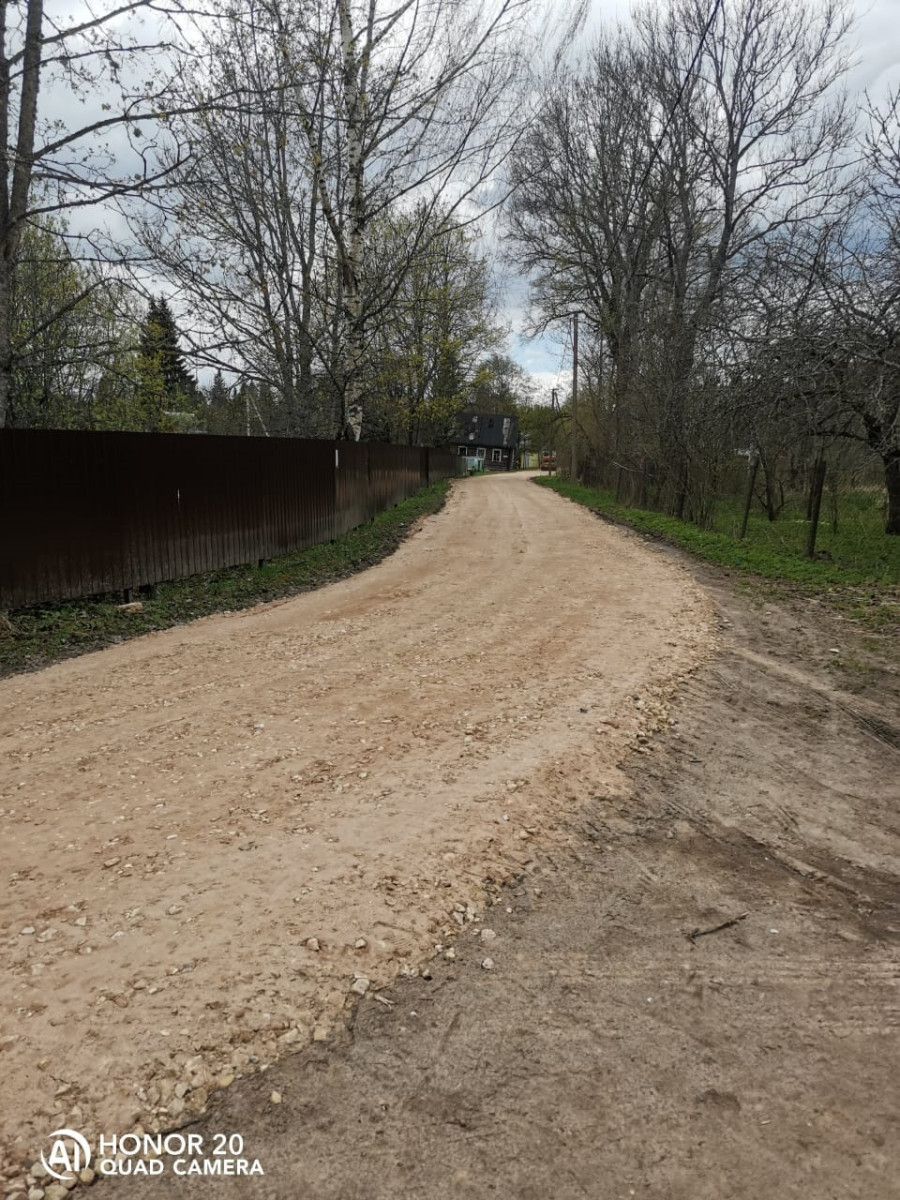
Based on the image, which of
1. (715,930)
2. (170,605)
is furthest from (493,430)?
(715,930)

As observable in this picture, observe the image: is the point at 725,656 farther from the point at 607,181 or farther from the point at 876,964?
the point at 607,181

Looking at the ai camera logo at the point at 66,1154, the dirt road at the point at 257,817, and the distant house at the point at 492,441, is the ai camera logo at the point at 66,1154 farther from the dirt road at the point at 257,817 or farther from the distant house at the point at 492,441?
the distant house at the point at 492,441

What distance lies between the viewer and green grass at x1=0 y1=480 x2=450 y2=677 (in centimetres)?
629

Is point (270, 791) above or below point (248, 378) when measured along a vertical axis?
below

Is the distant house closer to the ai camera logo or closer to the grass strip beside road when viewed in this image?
the grass strip beside road

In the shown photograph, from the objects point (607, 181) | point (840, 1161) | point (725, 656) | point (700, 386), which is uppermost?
point (607, 181)

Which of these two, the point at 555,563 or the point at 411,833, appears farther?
the point at 555,563

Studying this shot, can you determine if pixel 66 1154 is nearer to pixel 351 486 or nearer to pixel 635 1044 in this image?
pixel 635 1044

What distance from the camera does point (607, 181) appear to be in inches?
838

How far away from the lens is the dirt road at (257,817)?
2.14 meters

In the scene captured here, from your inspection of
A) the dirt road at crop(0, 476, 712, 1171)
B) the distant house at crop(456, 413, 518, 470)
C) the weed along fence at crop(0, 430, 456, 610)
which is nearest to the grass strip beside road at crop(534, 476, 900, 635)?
the dirt road at crop(0, 476, 712, 1171)

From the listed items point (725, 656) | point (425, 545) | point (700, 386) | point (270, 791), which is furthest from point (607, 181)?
point (270, 791)

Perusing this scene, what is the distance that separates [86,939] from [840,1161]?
8.22 feet
